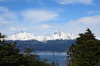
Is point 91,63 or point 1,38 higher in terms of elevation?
point 1,38

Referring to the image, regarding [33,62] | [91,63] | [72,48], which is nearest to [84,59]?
[91,63]

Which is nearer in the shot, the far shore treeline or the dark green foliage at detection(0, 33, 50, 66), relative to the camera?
the dark green foliage at detection(0, 33, 50, 66)

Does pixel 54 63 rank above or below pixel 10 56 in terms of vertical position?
below

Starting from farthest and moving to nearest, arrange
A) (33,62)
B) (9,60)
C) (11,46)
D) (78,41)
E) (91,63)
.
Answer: (78,41), (91,63), (33,62), (11,46), (9,60)

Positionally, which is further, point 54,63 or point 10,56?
point 10,56

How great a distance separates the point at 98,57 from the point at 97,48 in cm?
173

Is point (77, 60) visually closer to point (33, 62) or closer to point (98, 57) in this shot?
point (98, 57)

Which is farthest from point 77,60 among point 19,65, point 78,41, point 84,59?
point 19,65

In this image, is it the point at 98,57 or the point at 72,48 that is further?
the point at 72,48

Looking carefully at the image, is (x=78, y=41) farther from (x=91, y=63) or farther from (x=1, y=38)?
(x=1, y=38)

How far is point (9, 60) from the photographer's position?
31531 mm

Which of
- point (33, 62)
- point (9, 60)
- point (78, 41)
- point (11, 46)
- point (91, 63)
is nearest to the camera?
point (9, 60)

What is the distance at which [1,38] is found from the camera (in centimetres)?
3338

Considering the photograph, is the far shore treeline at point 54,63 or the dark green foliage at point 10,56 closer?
the dark green foliage at point 10,56
